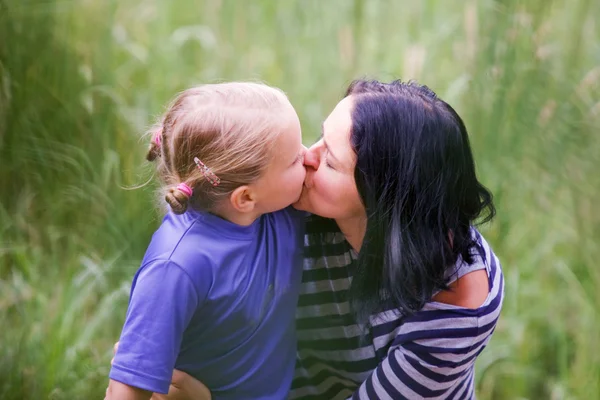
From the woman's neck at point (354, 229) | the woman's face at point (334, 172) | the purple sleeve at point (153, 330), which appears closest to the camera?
the purple sleeve at point (153, 330)

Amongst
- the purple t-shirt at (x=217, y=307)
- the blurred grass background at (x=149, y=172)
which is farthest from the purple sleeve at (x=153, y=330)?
the blurred grass background at (x=149, y=172)

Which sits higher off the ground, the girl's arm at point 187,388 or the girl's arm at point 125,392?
the girl's arm at point 125,392

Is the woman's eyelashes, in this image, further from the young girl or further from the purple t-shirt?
the purple t-shirt

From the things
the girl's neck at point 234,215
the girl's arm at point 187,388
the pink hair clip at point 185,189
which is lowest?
the girl's arm at point 187,388

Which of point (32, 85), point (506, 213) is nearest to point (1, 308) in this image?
point (32, 85)

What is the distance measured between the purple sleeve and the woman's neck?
0.38m

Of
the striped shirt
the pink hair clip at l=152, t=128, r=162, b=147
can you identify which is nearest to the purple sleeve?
the pink hair clip at l=152, t=128, r=162, b=147

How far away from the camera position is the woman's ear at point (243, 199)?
57.9 inches

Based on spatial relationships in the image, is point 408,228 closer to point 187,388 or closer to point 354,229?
point 354,229

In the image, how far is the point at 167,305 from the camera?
54.1 inches

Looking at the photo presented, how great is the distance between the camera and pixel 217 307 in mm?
1481

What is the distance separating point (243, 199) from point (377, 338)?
395 millimetres

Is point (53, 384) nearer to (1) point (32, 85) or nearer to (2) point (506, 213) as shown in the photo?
(1) point (32, 85)

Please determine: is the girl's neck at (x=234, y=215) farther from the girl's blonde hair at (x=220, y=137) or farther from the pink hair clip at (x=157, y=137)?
the pink hair clip at (x=157, y=137)
